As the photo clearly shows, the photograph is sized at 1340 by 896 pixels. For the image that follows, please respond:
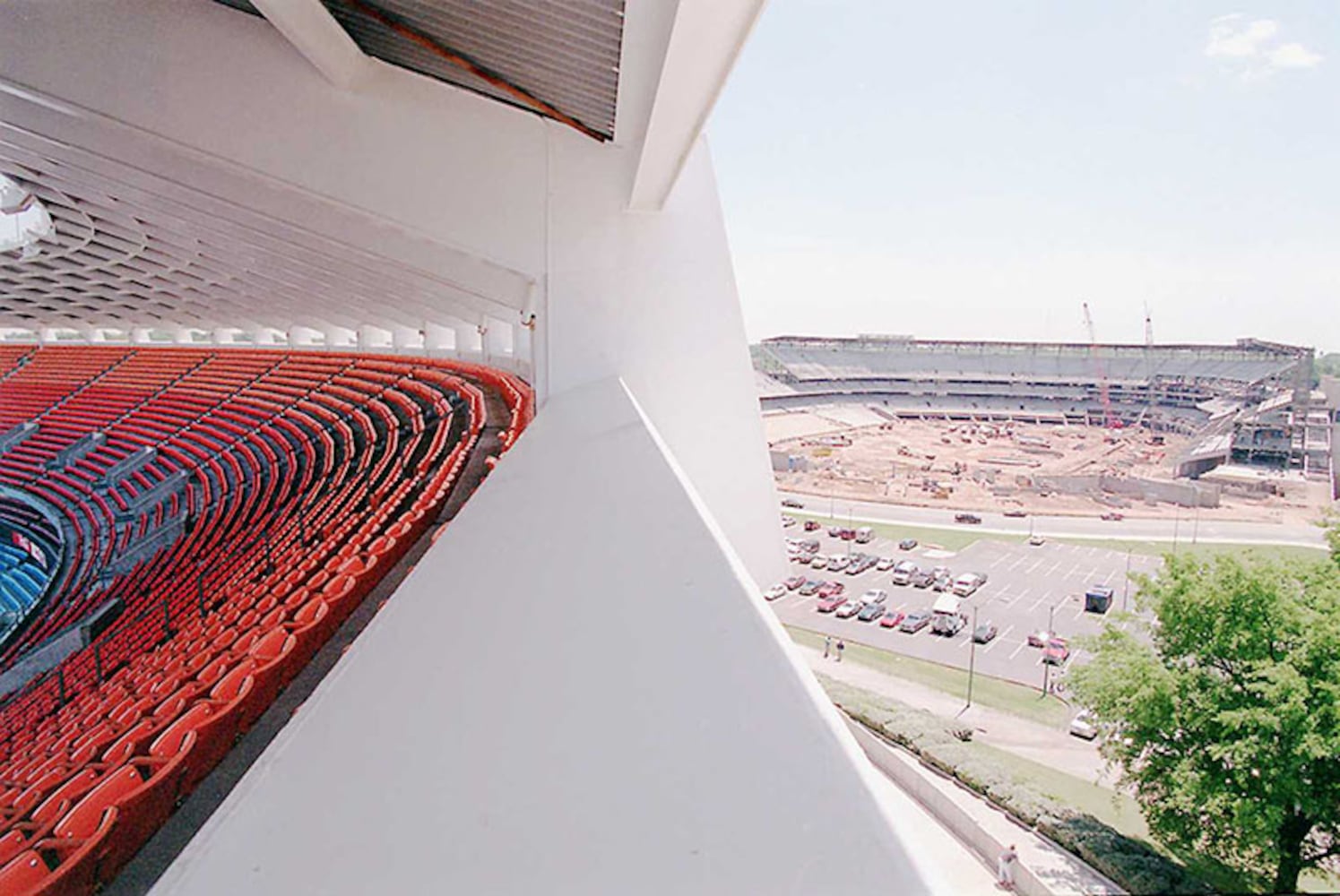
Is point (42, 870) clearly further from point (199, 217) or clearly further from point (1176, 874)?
point (1176, 874)

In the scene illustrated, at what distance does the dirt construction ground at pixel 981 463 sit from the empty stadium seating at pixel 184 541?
603 inches

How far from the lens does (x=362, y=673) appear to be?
1.01 meters

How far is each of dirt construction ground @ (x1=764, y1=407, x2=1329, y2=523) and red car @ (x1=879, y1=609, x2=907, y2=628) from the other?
392 inches

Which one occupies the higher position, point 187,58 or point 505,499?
point 187,58

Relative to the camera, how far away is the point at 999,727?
9.89 m

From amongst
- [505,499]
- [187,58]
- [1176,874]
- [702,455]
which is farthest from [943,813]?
[187,58]

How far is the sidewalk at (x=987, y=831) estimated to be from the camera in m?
6.45

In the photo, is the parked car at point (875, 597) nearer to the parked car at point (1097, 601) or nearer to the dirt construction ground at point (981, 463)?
the parked car at point (1097, 601)

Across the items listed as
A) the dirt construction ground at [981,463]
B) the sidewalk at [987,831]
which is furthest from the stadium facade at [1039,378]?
the sidewalk at [987,831]

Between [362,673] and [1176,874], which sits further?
[1176,874]

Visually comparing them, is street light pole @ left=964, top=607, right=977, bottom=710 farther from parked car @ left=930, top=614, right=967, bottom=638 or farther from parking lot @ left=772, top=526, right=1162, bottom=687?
parked car @ left=930, top=614, right=967, bottom=638

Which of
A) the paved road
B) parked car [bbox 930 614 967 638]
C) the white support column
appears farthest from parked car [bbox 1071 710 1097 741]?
the paved road

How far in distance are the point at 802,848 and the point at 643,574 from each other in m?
0.55

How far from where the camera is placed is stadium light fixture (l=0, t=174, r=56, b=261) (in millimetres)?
10734
